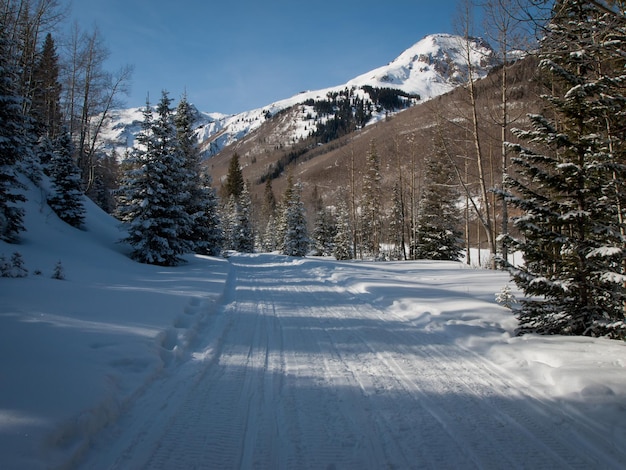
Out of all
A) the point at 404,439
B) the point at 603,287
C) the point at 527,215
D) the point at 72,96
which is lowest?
the point at 404,439

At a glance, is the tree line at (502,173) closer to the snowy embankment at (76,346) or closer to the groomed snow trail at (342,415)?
the groomed snow trail at (342,415)

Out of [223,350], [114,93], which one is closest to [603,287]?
[223,350]

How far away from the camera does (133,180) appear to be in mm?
15141

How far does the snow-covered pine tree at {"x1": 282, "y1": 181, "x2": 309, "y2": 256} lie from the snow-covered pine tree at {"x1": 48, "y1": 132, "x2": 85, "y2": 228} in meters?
22.3

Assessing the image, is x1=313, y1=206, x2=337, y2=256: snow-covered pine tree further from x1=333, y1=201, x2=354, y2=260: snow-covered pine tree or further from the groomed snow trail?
the groomed snow trail

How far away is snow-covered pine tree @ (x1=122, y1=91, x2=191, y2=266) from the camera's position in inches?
591

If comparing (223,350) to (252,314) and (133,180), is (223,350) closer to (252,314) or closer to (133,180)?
(252,314)

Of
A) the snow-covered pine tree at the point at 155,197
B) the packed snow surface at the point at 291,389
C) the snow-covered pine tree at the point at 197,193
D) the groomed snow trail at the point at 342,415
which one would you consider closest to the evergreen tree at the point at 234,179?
the snow-covered pine tree at the point at 197,193

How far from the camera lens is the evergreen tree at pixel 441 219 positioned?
24.4 meters

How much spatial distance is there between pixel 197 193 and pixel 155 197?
8281mm

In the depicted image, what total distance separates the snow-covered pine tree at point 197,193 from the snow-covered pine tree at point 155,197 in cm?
627

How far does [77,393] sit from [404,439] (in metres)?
3.11

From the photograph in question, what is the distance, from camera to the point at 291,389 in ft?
12.6

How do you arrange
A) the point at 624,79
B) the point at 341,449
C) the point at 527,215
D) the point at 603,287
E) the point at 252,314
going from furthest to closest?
the point at 252,314
the point at 527,215
the point at 603,287
the point at 624,79
the point at 341,449
